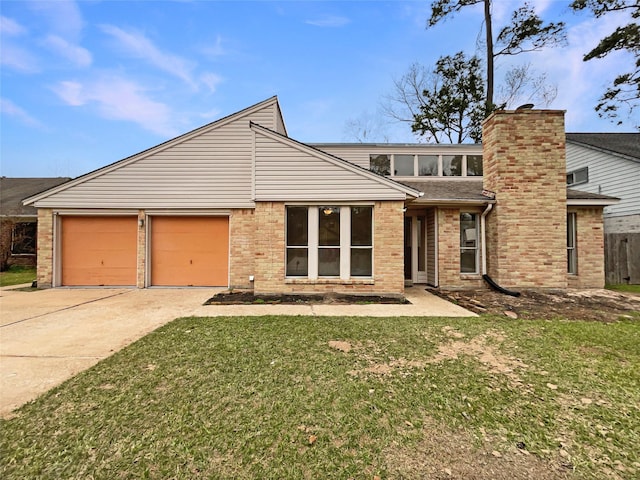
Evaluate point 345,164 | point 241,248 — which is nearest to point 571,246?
point 345,164

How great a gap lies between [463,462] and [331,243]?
5.93 m

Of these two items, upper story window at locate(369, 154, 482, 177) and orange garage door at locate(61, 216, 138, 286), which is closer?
orange garage door at locate(61, 216, 138, 286)

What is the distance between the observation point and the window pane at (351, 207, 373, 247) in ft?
25.1

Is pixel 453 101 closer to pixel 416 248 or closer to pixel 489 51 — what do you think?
pixel 489 51

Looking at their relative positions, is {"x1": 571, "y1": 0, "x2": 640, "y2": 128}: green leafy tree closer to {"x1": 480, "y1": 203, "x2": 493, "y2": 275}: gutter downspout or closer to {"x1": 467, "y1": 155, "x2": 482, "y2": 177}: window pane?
{"x1": 467, "y1": 155, "x2": 482, "y2": 177}: window pane

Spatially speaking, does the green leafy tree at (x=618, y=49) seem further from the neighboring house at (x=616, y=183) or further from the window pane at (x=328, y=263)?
the window pane at (x=328, y=263)

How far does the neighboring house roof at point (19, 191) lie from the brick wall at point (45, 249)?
532 cm

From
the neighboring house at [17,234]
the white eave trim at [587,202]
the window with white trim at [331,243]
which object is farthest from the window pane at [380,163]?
the neighboring house at [17,234]

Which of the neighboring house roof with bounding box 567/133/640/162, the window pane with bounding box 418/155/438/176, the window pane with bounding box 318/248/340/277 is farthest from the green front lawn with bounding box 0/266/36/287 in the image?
the neighboring house roof with bounding box 567/133/640/162

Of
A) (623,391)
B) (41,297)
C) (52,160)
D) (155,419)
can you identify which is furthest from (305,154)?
(52,160)

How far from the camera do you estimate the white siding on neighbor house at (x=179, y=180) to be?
8953mm

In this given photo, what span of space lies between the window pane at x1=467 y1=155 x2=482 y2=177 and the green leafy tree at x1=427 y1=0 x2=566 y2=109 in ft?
34.8

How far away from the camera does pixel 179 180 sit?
9078 mm

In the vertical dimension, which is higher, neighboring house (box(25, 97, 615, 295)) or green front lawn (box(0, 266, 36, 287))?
neighboring house (box(25, 97, 615, 295))
